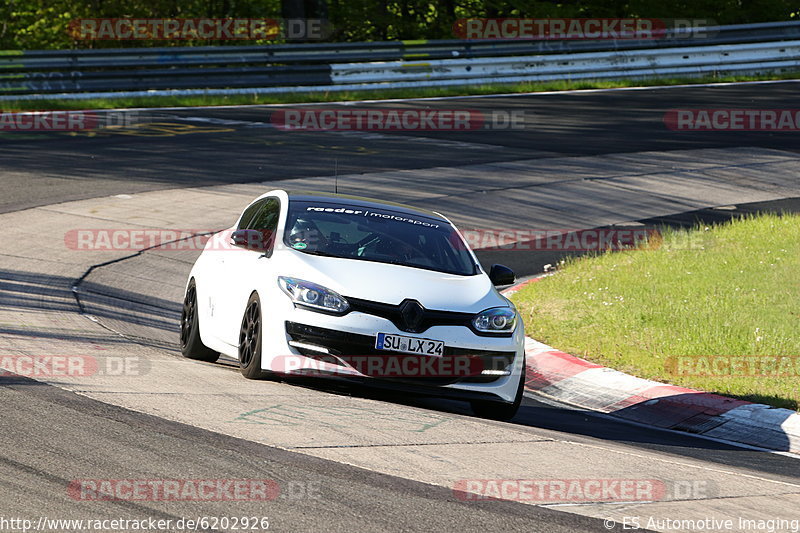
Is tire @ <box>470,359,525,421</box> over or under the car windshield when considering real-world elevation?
under

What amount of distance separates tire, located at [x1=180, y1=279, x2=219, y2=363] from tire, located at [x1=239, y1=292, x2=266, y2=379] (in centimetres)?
111

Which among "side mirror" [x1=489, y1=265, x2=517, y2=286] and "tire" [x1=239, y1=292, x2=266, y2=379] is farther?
"side mirror" [x1=489, y1=265, x2=517, y2=286]

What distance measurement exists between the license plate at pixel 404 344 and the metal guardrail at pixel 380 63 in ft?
64.9

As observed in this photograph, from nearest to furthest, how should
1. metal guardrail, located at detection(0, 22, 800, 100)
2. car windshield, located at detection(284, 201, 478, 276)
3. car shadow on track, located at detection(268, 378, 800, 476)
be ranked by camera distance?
car shadow on track, located at detection(268, 378, 800, 476) < car windshield, located at detection(284, 201, 478, 276) < metal guardrail, located at detection(0, 22, 800, 100)

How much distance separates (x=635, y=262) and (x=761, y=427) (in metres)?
5.69

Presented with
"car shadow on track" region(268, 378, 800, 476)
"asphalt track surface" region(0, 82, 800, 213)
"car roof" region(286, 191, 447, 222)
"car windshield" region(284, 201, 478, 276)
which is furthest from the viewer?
"asphalt track surface" region(0, 82, 800, 213)

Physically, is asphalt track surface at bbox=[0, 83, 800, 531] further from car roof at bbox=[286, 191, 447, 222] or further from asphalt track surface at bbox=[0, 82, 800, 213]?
car roof at bbox=[286, 191, 447, 222]

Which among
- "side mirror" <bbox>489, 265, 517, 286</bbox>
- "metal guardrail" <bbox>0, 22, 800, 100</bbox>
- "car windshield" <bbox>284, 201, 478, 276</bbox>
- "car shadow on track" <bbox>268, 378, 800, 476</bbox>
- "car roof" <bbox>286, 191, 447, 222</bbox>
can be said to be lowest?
"car shadow on track" <bbox>268, 378, 800, 476</bbox>

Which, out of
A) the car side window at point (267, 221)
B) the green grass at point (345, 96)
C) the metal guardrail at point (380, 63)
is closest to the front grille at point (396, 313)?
the car side window at point (267, 221)

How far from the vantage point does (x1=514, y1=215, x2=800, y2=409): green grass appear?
399 inches

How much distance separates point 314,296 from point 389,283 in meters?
0.54

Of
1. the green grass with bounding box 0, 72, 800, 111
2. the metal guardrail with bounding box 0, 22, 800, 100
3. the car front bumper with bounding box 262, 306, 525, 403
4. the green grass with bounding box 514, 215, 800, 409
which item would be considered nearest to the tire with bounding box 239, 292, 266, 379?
the car front bumper with bounding box 262, 306, 525, 403

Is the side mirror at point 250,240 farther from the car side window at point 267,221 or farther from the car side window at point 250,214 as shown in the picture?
the car side window at point 250,214

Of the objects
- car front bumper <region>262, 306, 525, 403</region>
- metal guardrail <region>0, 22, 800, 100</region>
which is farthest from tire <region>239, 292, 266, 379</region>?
metal guardrail <region>0, 22, 800, 100</region>
